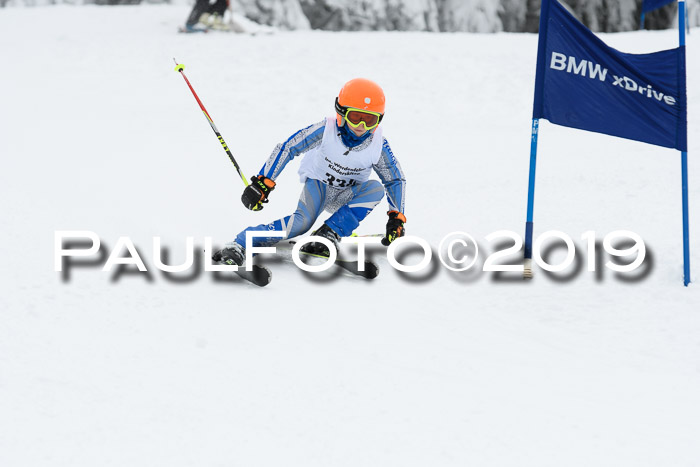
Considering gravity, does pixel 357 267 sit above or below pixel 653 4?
below

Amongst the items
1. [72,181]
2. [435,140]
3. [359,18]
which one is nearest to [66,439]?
[72,181]

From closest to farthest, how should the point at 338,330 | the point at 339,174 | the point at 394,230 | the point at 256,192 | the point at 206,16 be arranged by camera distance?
the point at 338,330 → the point at 256,192 → the point at 394,230 → the point at 339,174 → the point at 206,16

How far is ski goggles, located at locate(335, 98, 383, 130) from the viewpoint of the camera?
198 inches

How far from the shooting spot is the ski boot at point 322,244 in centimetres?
523

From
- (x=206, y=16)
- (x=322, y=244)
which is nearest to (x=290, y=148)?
(x=322, y=244)

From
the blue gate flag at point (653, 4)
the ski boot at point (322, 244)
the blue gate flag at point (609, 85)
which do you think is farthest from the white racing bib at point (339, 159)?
the blue gate flag at point (653, 4)

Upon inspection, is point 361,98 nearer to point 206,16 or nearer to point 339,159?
point 339,159

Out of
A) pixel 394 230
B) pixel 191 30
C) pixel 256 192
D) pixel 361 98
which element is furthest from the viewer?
pixel 191 30

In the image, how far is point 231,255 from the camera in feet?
16.0

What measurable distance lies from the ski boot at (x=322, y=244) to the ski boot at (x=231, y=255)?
1.61ft

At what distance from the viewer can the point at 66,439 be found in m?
2.90

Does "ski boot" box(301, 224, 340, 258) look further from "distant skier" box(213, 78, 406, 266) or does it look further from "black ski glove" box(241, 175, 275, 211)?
"black ski glove" box(241, 175, 275, 211)

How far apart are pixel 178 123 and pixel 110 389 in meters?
7.39

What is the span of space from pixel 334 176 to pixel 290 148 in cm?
36
